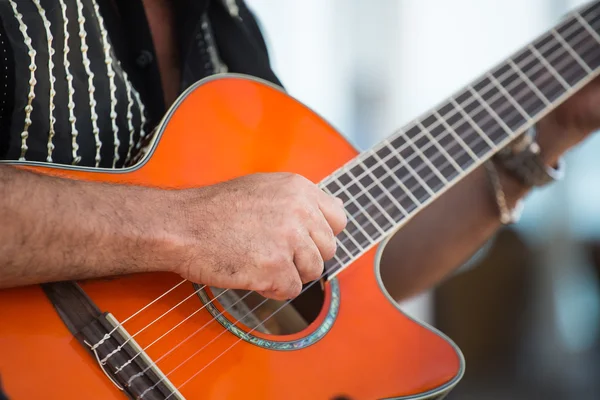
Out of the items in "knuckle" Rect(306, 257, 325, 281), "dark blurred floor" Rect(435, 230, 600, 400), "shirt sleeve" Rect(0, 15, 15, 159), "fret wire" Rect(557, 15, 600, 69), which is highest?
"shirt sleeve" Rect(0, 15, 15, 159)

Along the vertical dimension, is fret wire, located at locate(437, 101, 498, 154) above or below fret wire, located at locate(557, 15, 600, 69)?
Result: above

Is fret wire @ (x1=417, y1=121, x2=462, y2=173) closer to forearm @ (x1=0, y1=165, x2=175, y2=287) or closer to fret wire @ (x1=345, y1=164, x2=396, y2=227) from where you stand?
fret wire @ (x1=345, y1=164, x2=396, y2=227)

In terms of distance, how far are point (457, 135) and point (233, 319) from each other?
0.41 meters

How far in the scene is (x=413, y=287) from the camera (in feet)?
3.49

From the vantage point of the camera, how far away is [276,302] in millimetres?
743

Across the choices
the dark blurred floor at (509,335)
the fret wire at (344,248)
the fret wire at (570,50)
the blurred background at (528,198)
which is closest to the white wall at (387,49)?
the blurred background at (528,198)

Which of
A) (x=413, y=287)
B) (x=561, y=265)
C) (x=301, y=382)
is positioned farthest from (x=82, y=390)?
(x=561, y=265)

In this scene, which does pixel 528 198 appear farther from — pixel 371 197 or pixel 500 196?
pixel 371 197

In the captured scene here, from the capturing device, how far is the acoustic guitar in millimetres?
575

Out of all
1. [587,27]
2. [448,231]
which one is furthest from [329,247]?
[587,27]

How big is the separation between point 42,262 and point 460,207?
753mm

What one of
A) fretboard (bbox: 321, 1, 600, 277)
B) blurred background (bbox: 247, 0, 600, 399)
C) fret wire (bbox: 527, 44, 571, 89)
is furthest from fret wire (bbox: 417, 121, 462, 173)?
blurred background (bbox: 247, 0, 600, 399)

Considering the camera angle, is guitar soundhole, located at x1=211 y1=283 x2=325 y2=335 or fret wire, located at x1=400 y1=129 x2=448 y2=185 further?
fret wire, located at x1=400 y1=129 x2=448 y2=185

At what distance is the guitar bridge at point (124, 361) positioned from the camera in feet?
1.88
